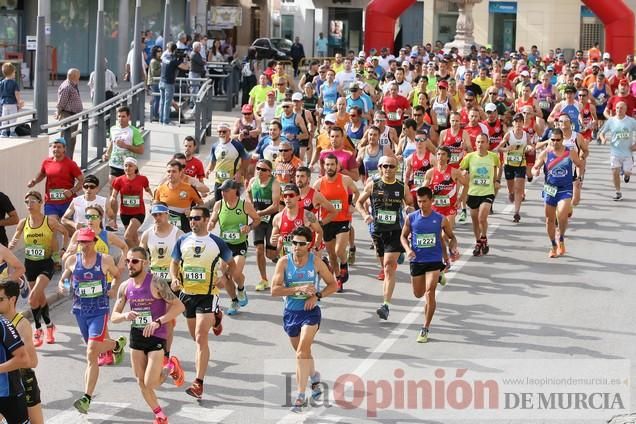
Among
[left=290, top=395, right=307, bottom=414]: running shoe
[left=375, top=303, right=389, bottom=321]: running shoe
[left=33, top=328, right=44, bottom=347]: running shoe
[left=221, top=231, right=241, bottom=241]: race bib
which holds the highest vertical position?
[left=221, top=231, right=241, bottom=241]: race bib

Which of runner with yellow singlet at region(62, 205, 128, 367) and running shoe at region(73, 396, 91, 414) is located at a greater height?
runner with yellow singlet at region(62, 205, 128, 367)

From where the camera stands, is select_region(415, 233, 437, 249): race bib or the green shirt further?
the green shirt

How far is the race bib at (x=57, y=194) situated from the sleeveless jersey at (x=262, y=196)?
2368 mm

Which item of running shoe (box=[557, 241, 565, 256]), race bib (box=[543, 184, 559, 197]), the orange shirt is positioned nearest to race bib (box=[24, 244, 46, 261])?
the orange shirt

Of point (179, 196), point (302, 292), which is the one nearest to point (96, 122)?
point (179, 196)

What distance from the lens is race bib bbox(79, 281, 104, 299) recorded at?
12352mm

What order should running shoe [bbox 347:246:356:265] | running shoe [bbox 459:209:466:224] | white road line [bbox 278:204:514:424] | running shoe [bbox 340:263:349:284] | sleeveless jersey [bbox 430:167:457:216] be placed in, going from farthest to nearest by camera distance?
running shoe [bbox 459:209:466:224] → running shoe [bbox 347:246:356:265] → sleeveless jersey [bbox 430:167:457:216] → running shoe [bbox 340:263:349:284] → white road line [bbox 278:204:514:424]

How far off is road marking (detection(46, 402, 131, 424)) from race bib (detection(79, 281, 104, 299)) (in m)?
1.01

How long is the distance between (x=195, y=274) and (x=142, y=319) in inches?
46.4

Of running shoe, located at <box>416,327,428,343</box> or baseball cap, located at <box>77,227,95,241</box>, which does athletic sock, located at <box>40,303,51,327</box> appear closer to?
baseball cap, located at <box>77,227,95,241</box>

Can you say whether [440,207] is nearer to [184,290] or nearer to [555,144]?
[555,144]

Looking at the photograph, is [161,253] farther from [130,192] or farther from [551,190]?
[551,190]

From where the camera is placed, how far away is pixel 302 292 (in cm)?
1186

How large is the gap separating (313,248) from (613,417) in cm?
399
